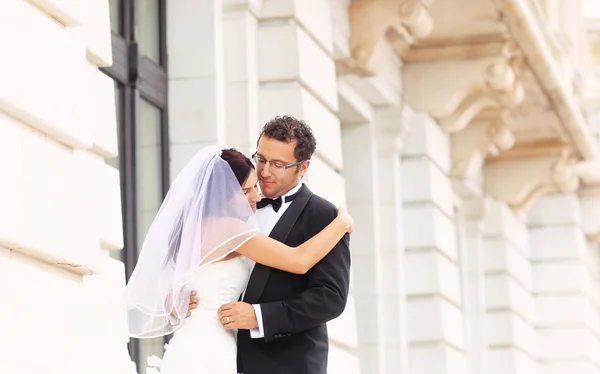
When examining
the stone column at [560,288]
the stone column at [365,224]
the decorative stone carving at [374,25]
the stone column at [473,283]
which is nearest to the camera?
the decorative stone carving at [374,25]

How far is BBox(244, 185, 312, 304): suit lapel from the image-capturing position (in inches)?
223

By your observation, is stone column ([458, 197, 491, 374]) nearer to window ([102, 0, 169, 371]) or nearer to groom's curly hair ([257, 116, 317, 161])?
window ([102, 0, 169, 371])

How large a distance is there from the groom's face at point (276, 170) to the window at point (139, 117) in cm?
206

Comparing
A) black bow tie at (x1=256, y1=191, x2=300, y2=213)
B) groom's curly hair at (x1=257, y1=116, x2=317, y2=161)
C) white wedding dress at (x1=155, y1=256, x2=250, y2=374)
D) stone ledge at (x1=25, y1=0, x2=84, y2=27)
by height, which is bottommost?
white wedding dress at (x1=155, y1=256, x2=250, y2=374)

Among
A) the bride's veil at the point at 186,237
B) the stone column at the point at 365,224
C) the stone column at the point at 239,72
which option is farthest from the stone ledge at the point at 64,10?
the stone column at the point at 365,224

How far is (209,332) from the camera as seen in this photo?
5539 mm

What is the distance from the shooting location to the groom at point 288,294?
218 inches

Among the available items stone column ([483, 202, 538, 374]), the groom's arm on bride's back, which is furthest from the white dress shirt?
stone column ([483, 202, 538, 374])

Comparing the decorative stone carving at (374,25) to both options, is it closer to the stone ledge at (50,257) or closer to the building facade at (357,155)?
the building facade at (357,155)

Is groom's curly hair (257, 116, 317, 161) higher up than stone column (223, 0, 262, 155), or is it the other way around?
stone column (223, 0, 262, 155)

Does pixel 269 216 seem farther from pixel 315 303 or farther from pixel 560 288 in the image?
pixel 560 288

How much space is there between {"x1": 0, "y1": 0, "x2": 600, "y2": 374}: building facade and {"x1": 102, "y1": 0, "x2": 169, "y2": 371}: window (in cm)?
1

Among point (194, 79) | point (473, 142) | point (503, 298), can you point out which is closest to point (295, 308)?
point (194, 79)

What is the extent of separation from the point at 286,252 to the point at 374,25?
18.5 ft
